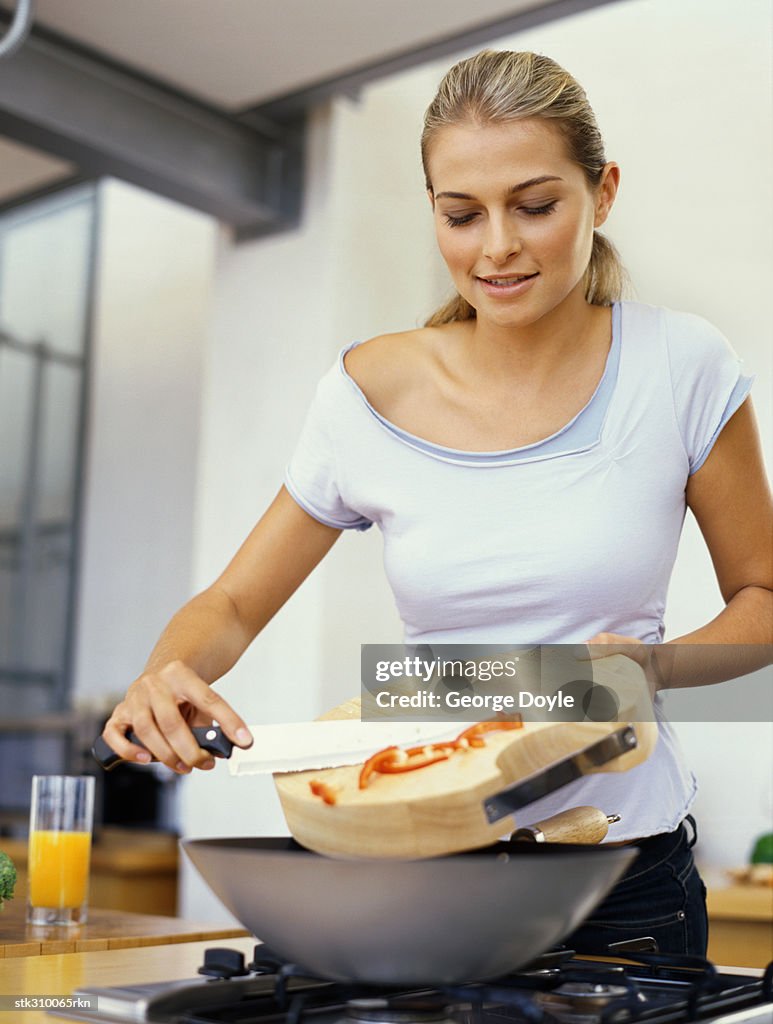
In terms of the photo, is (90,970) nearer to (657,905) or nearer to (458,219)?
(657,905)

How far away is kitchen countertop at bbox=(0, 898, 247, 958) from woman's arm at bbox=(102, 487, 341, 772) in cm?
27

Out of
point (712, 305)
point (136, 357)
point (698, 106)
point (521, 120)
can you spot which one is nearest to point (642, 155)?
point (698, 106)

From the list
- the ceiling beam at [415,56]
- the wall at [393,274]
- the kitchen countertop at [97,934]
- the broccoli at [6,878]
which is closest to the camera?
the kitchen countertop at [97,934]

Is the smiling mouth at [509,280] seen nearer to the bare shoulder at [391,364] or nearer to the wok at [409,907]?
the bare shoulder at [391,364]

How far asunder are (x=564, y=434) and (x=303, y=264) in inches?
87.7

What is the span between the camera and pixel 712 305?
8.64 ft

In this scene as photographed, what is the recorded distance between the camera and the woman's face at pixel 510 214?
105 cm

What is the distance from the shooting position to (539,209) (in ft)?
3.49

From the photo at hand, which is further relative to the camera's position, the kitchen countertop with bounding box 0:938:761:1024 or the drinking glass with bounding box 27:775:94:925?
the drinking glass with bounding box 27:775:94:925

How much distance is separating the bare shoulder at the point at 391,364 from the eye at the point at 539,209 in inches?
8.4

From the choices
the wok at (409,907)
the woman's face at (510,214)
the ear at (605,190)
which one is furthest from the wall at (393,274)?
the wok at (409,907)

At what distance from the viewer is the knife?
793 millimetres

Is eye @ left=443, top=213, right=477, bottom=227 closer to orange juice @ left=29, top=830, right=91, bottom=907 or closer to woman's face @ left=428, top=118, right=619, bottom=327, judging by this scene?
woman's face @ left=428, top=118, right=619, bottom=327
